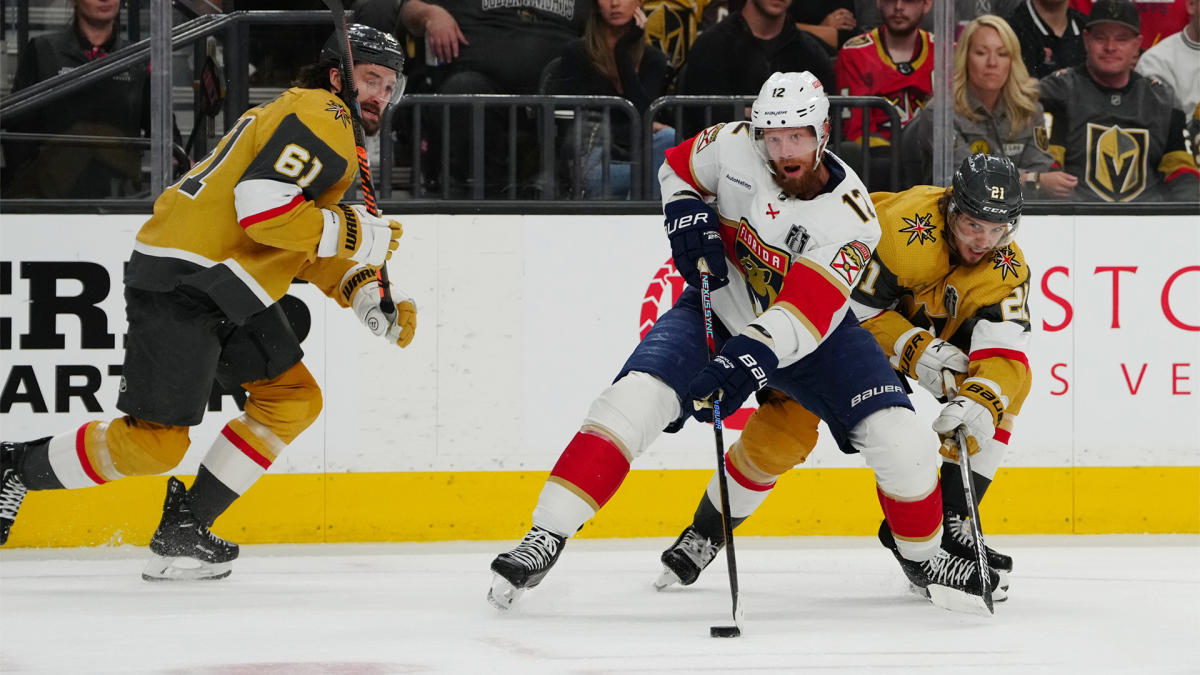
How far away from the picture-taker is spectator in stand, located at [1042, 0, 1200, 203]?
446 centimetres

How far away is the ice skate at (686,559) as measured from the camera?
3.36 metres

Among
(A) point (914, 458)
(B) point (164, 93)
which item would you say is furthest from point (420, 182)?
(A) point (914, 458)

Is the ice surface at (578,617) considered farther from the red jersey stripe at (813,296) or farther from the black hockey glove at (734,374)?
the red jersey stripe at (813,296)

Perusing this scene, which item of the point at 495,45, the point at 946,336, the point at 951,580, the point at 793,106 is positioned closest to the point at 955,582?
the point at 951,580

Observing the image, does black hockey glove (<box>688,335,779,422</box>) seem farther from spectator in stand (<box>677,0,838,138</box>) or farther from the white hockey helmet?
spectator in stand (<box>677,0,838,138</box>)

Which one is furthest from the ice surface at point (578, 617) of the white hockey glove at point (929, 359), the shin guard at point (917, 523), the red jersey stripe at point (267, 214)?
the red jersey stripe at point (267, 214)

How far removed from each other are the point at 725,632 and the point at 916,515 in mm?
573

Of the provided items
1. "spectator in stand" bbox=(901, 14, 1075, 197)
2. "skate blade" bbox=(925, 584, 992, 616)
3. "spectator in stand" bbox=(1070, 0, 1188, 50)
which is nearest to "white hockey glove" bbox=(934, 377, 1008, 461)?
"skate blade" bbox=(925, 584, 992, 616)

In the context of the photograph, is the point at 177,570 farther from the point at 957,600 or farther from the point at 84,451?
the point at 957,600

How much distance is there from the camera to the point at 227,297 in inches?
129

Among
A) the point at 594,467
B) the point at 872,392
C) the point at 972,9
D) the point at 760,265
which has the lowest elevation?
the point at 594,467

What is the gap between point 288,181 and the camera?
10.5 feet

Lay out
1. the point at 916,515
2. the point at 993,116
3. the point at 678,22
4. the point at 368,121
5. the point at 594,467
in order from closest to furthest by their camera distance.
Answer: the point at 594,467
the point at 916,515
the point at 368,121
the point at 993,116
the point at 678,22

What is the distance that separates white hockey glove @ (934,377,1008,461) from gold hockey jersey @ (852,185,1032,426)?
39mm
